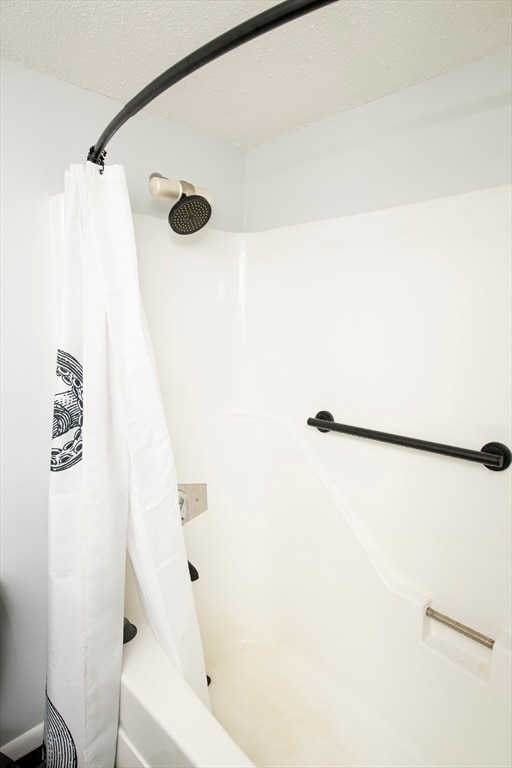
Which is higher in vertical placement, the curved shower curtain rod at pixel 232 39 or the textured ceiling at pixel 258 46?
the textured ceiling at pixel 258 46

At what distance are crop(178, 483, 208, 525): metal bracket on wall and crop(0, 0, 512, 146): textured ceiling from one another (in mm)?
1193

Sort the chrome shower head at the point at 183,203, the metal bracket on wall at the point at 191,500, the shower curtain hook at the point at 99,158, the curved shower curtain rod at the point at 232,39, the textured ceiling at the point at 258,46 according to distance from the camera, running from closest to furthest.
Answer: the curved shower curtain rod at the point at 232,39 → the textured ceiling at the point at 258,46 → the shower curtain hook at the point at 99,158 → the chrome shower head at the point at 183,203 → the metal bracket on wall at the point at 191,500

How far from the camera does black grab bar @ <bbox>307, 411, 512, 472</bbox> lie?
1040 millimetres

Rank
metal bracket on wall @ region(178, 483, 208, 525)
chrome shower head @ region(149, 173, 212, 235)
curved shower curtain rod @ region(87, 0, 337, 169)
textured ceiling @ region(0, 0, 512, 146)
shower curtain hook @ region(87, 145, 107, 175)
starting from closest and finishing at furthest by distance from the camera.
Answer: curved shower curtain rod @ region(87, 0, 337, 169), textured ceiling @ region(0, 0, 512, 146), shower curtain hook @ region(87, 145, 107, 175), chrome shower head @ region(149, 173, 212, 235), metal bracket on wall @ region(178, 483, 208, 525)

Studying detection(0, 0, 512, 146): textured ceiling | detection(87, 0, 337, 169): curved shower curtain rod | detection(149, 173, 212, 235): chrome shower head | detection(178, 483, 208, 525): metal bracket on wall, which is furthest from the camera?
detection(178, 483, 208, 525): metal bracket on wall

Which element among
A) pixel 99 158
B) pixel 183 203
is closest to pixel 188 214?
pixel 183 203

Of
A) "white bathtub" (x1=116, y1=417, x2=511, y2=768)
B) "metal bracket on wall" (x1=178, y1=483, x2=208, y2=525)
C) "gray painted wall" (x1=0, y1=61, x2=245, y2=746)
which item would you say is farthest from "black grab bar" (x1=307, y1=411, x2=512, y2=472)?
"gray painted wall" (x1=0, y1=61, x2=245, y2=746)

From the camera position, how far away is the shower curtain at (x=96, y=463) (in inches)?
40.0

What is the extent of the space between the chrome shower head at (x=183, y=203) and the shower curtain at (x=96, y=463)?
0.18 meters

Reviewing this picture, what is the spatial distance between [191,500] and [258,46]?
130 cm

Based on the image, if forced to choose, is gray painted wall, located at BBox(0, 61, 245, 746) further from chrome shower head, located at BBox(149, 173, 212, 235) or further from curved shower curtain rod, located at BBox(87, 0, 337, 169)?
curved shower curtain rod, located at BBox(87, 0, 337, 169)

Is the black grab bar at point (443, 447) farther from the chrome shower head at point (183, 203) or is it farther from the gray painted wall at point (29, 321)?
the gray painted wall at point (29, 321)

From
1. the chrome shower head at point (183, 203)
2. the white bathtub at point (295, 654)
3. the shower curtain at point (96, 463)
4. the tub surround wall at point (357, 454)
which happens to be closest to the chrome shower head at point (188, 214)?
the chrome shower head at point (183, 203)

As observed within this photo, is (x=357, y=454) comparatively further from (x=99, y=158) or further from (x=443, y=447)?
(x=99, y=158)
